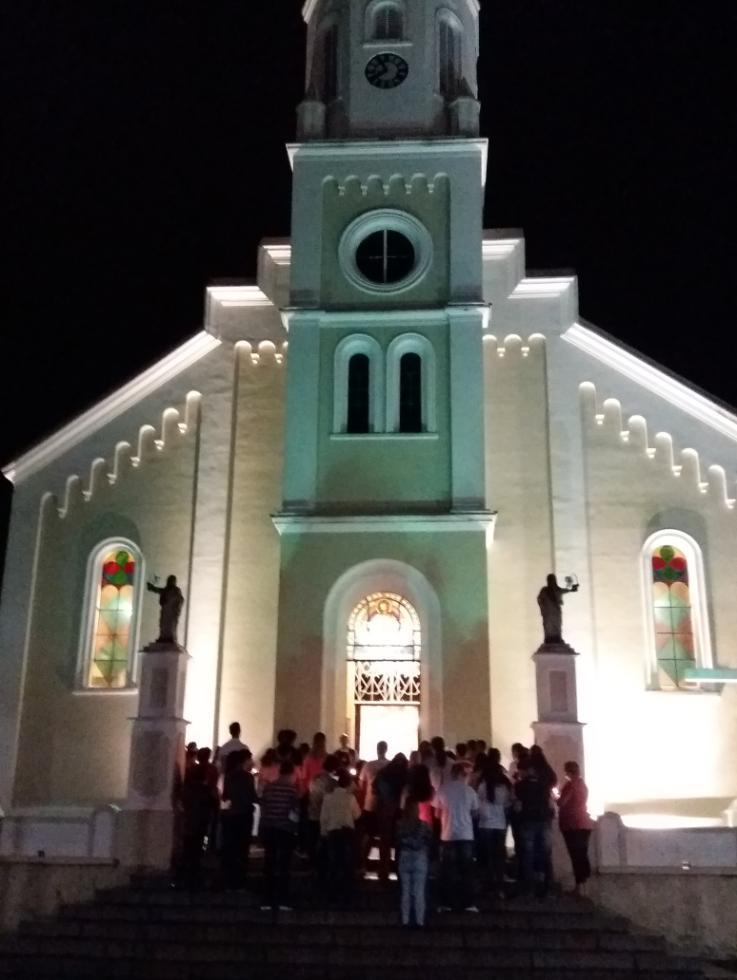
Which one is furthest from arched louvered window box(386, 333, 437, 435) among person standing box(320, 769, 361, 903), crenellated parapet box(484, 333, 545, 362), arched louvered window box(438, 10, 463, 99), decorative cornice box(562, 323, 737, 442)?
person standing box(320, 769, 361, 903)

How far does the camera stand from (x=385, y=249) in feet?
71.8

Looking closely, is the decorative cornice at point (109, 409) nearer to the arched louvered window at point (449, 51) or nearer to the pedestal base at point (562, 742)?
the arched louvered window at point (449, 51)

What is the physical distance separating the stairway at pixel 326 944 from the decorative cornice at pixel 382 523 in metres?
7.48

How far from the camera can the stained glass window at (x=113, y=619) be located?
69.2ft

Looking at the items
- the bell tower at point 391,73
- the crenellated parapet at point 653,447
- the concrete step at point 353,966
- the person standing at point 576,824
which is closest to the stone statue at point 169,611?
the concrete step at point 353,966

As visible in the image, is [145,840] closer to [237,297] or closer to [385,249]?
[237,297]

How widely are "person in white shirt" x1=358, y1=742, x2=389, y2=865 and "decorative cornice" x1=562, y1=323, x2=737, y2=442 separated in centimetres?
1044

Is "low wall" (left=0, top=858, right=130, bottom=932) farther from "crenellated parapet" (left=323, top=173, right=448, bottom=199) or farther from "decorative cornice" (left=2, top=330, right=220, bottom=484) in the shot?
"crenellated parapet" (left=323, top=173, right=448, bottom=199)

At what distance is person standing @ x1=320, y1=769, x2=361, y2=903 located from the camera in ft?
43.7

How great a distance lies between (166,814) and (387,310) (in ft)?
33.9

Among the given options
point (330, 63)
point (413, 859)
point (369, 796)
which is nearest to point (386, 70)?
point (330, 63)

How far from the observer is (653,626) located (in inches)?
809

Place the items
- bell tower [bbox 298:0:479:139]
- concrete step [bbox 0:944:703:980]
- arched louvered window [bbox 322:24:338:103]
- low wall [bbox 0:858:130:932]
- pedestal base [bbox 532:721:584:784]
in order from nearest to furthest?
1. concrete step [bbox 0:944:703:980]
2. low wall [bbox 0:858:130:932]
3. pedestal base [bbox 532:721:584:784]
4. bell tower [bbox 298:0:479:139]
5. arched louvered window [bbox 322:24:338:103]

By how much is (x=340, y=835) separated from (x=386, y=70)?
628 inches
